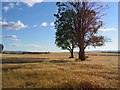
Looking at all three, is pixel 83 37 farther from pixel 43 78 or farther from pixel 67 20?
pixel 43 78

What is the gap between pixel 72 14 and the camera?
188ft

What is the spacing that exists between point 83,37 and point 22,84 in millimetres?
39927

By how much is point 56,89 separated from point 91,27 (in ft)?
139

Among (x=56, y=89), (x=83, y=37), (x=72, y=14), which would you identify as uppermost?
(x=72, y=14)

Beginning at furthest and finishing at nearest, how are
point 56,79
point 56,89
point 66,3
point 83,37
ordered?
1. point 66,3
2. point 83,37
3. point 56,79
4. point 56,89

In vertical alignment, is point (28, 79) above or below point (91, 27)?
below

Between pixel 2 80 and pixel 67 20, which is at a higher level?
pixel 67 20

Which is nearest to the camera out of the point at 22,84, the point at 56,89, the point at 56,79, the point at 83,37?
the point at 56,89

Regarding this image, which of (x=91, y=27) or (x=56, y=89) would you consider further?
(x=91, y=27)

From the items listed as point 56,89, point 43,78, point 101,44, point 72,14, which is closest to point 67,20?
point 72,14

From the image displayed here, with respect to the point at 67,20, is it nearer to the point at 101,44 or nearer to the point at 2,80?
the point at 101,44

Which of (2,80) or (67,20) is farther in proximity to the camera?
(67,20)

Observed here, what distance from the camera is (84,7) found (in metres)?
57.6

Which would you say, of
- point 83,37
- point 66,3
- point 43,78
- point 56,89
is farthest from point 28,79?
point 66,3
